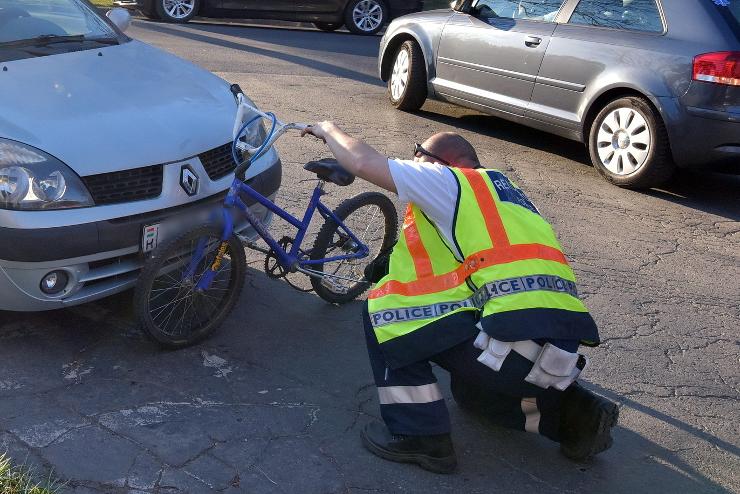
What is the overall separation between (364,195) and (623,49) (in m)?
3.25

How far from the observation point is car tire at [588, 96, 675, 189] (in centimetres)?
687

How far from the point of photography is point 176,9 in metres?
14.6

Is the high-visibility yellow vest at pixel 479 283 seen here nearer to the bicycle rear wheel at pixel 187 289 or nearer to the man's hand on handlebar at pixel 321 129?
the man's hand on handlebar at pixel 321 129

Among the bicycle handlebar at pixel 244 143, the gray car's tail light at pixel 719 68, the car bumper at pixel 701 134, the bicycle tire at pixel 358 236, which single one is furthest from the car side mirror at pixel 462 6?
the bicycle handlebar at pixel 244 143

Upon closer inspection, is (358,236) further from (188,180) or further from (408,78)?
(408,78)

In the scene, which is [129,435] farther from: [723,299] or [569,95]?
[569,95]

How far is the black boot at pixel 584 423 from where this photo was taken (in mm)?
3299

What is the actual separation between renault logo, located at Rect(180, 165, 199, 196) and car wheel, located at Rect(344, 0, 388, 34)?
11664 mm

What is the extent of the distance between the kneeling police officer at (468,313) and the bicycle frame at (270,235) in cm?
72

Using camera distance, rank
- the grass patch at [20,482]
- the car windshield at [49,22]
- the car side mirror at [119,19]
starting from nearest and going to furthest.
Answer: the grass patch at [20,482]
the car windshield at [49,22]
the car side mirror at [119,19]

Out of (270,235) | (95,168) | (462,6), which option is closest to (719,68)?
(462,6)

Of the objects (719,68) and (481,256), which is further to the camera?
(719,68)

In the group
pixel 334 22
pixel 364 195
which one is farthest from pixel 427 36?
pixel 334 22

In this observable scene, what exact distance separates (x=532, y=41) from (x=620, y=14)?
2.42 ft
